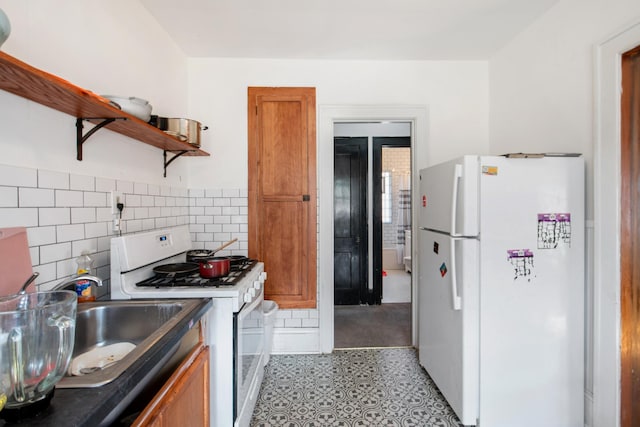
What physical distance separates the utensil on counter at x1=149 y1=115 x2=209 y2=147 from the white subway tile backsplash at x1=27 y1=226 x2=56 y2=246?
2.61 feet

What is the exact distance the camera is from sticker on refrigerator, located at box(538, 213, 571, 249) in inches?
64.9

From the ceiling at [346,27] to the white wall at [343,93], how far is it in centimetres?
9

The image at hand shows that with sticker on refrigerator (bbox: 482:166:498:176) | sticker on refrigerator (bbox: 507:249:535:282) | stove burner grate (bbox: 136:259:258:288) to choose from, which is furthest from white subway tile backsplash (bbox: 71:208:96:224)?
sticker on refrigerator (bbox: 507:249:535:282)

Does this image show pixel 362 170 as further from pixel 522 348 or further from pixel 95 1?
Result: pixel 95 1

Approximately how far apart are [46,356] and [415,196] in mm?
2498

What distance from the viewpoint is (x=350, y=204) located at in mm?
3842

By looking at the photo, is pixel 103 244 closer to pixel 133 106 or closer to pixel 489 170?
pixel 133 106

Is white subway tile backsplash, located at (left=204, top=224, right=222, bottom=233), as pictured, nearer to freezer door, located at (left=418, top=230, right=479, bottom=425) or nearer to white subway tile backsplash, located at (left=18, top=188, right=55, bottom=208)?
white subway tile backsplash, located at (left=18, top=188, right=55, bottom=208)

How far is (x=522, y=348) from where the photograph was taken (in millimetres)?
1661

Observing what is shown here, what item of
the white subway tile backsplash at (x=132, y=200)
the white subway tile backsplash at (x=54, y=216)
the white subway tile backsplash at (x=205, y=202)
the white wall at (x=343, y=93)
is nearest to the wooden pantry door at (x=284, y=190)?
the white wall at (x=343, y=93)

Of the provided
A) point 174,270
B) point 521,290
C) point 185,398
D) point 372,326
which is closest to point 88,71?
point 174,270

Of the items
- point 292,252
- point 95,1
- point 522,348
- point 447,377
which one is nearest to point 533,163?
point 522,348

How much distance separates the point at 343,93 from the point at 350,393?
2.36 m

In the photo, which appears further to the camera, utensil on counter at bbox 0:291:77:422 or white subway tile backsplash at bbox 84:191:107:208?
white subway tile backsplash at bbox 84:191:107:208
